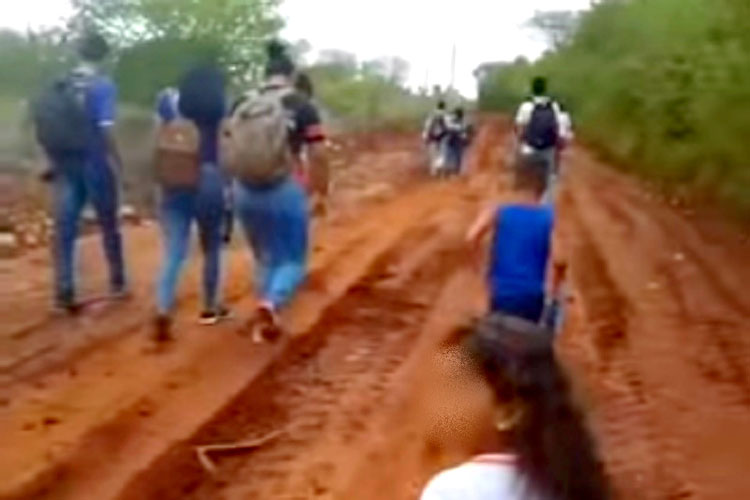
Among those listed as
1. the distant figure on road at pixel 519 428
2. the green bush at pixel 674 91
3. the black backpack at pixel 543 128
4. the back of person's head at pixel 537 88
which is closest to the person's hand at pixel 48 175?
the black backpack at pixel 543 128

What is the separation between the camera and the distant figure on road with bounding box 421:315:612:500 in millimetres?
2914

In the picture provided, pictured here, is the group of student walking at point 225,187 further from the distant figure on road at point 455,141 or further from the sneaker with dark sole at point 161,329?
the distant figure on road at point 455,141

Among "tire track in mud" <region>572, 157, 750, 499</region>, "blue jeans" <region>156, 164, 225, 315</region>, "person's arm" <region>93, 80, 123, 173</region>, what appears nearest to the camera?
"tire track in mud" <region>572, 157, 750, 499</region>

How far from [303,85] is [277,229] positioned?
102cm

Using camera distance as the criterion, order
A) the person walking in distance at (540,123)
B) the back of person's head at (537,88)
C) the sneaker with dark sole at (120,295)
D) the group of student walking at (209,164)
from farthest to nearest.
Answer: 1. the back of person's head at (537,88)
2. the person walking in distance at (540,123)
3. the sneaker with dark sole at (120,295)
4. the group of student walking at (209,164)

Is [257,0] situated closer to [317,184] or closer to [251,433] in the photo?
[317,184]

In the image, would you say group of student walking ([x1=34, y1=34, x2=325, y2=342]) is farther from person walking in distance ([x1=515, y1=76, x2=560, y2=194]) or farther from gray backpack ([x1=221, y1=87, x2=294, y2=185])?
person walking in distance ([x1=515, y1=76, x2=560, y2=194])

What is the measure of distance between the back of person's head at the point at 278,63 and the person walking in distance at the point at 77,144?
3.84 ft

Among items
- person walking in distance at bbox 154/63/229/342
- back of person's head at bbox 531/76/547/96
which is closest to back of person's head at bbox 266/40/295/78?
person walking in distance at bbox 154/63/229/342

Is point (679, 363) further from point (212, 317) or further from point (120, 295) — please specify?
point (120, 295)

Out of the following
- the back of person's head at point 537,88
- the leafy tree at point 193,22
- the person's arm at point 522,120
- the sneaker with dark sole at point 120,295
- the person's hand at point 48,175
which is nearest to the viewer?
the person's hand at point 48,175

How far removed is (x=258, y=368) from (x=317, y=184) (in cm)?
167

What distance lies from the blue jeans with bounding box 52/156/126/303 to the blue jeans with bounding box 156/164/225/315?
852mm

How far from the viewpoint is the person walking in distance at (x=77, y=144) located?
1141cm
